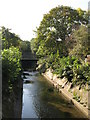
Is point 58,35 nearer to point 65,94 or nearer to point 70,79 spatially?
point 70,79

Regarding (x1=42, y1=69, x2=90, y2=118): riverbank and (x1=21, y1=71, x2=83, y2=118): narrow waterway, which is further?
(x1=42, y1=69, x2=90, y2=118): riverbank

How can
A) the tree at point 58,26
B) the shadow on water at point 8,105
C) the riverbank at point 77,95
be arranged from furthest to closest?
the tree at point 58,26, the riverbank at point 77,95, the shadow on water at point 8,105

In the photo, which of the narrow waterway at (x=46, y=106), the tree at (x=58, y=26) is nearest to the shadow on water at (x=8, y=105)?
the narrow waterway at (x=46, y=106)

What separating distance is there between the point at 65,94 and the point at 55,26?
1418 centimetres

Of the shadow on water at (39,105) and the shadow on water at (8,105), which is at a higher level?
the shadow on water at (8,105)

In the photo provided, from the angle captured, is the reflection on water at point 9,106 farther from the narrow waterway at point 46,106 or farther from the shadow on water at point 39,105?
the narrow waterway at point 46,106

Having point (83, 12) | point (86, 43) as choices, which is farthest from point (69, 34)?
point (86, 43)

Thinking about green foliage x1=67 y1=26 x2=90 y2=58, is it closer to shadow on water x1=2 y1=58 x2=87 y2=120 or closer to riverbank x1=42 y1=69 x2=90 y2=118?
riverbank x1=42 y1=69 x2=90 y2=118

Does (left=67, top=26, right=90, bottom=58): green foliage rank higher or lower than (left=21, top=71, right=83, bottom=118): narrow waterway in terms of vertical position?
higher

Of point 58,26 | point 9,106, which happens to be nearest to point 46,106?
point 9,106

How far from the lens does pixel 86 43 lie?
791 inches

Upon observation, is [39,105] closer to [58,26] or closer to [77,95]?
[77,95]

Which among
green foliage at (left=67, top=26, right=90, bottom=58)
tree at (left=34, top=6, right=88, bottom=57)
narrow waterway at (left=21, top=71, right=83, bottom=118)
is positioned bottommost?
narrow waterway at (left=21, top=71, right=83, bottom=118)

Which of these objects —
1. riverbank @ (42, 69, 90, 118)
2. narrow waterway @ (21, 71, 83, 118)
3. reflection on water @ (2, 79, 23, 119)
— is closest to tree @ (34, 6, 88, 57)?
riverbank @ (42, 69, 90, 118)
